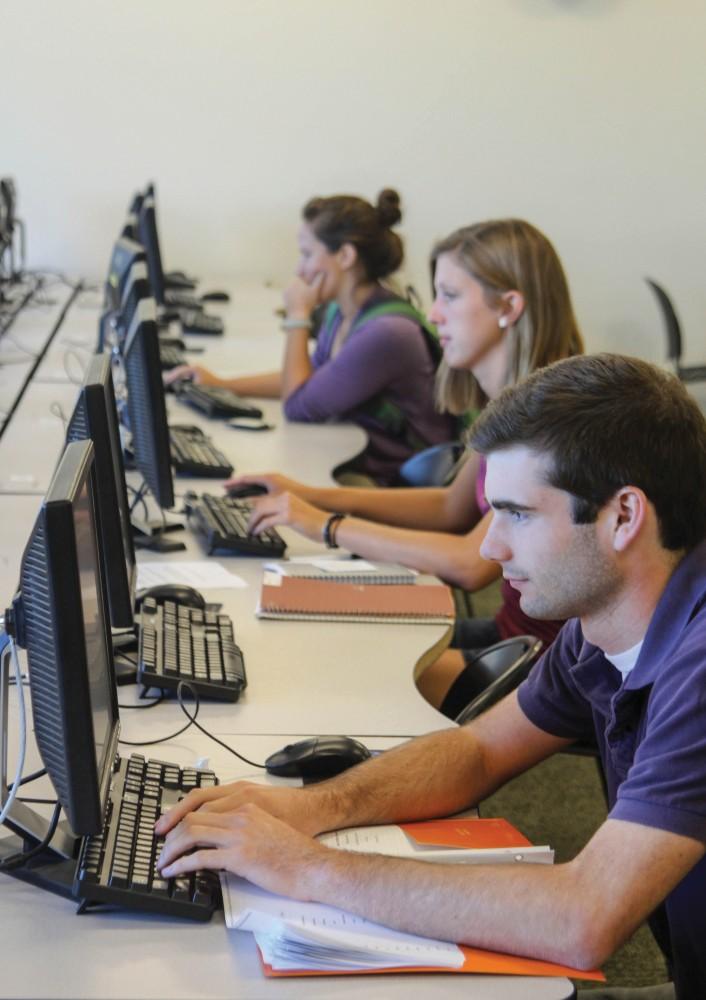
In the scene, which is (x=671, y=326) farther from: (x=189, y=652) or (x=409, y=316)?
(x=189, y=652)

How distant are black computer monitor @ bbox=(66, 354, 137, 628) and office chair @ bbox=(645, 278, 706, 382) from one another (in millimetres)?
3885

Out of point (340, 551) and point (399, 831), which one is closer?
point (399, 831)

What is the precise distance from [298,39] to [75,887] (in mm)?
5121

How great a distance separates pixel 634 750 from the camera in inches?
59.9

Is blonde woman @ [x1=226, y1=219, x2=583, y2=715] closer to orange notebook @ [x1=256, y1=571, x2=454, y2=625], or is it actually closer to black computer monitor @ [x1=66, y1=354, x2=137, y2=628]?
orange notebook @ [x1=256, y1=571, x2=454, y2=625]

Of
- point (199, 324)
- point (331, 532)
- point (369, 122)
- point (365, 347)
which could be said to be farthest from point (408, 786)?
point (369, 122)

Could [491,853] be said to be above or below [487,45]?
below

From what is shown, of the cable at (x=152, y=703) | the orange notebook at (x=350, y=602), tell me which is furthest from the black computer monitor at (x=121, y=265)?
the cable at (x=152, y=703)

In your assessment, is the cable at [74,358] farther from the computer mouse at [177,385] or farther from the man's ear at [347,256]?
the man's ear at [347,256]

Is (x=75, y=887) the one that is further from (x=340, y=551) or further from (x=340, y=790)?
(x=340, y=551)

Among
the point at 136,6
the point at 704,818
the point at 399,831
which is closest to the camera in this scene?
the point at 704,818

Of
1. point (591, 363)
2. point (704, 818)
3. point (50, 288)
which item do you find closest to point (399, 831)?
point (704, 818)

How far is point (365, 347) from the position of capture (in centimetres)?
355

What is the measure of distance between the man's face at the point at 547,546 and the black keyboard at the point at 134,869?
19.1 inches
